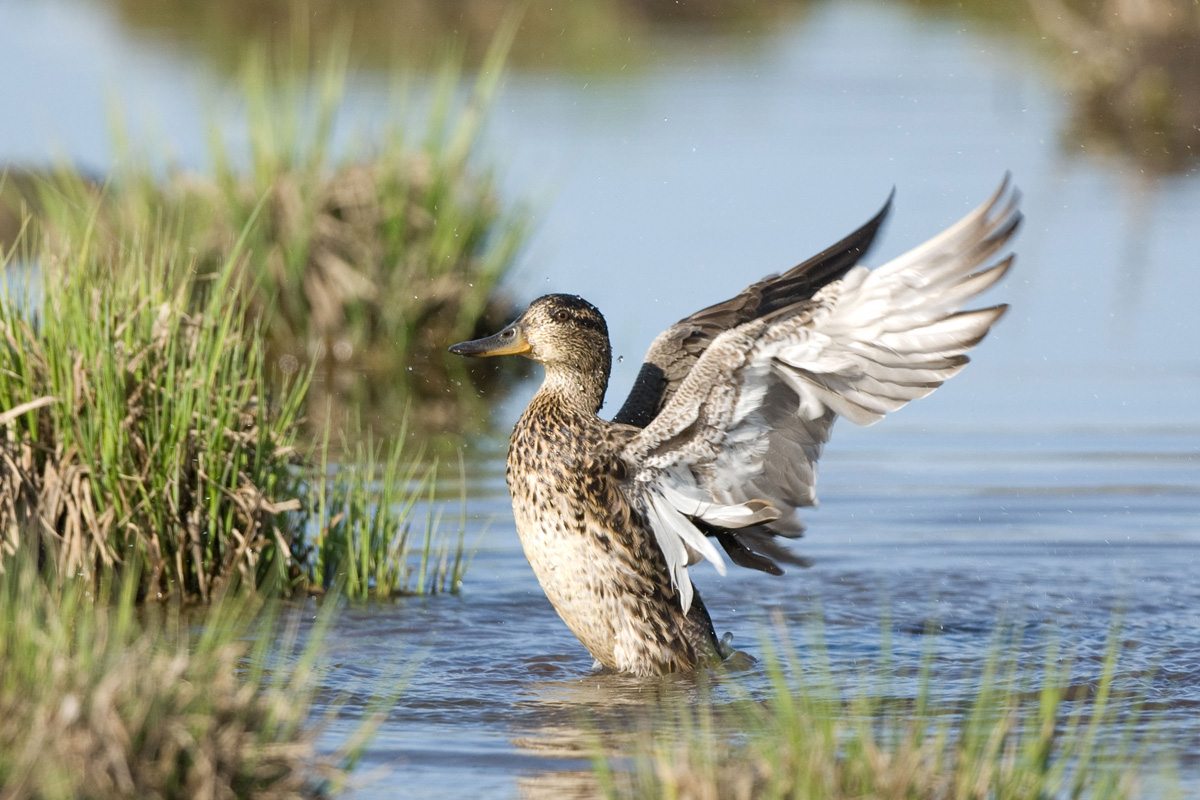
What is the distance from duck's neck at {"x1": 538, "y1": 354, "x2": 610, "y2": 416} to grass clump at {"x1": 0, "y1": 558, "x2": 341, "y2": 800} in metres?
1.84

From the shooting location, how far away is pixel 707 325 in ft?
16.2

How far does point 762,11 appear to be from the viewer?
23484mm

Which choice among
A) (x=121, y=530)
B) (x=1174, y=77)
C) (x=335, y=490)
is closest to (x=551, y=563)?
(x=335, y=490)

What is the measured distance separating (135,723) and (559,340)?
92.0 inches

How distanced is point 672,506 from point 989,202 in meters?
1.25

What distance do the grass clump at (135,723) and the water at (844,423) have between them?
0.77 feet

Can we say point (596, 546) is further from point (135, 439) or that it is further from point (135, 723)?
point (135, 723)

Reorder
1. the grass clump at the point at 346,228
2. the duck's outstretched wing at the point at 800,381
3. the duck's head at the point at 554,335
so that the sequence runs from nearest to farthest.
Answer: the duck's outstretched wing at the point at 800,381
the duck's head at the point at 554,335
the grass clump at the point at 346,228

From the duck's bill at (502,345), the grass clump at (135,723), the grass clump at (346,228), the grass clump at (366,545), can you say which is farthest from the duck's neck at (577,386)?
the grass clump at (346,228)

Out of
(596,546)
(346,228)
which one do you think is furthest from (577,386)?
(346,228)

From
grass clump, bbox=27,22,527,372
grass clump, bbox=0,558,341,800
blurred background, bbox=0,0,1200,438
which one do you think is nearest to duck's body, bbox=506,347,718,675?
grass clump, bbox=0,558,341,800

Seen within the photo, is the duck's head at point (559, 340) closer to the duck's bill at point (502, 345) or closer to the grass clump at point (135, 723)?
the duck's bill at point (502, 345)

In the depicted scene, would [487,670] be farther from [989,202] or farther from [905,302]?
[989,202]

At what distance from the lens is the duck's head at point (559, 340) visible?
4910mm
